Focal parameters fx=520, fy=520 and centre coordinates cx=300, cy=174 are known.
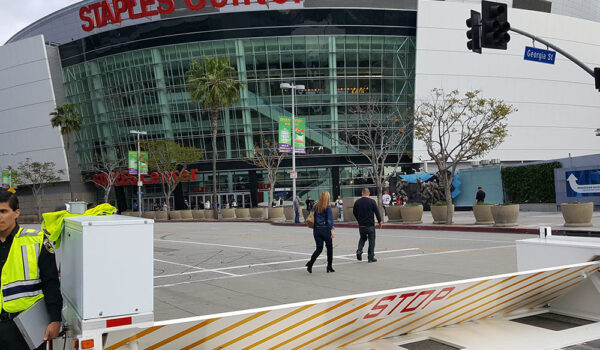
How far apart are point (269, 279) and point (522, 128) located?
55.8m

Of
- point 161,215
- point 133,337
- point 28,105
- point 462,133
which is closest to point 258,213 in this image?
point 161,215

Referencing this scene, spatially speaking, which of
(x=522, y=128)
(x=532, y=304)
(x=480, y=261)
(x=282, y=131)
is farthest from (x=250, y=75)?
(x=532, y=304)

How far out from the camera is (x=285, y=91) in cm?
5975

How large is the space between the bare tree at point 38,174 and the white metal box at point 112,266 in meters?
69.6

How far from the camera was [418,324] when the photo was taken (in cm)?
533

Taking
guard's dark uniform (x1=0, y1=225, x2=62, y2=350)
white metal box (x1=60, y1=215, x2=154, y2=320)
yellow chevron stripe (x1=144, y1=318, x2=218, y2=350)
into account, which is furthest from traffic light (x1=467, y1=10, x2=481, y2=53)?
guard's dark uniform (x1=0, y1=225, x2=62, y2=350)

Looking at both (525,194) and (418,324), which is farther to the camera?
(525,194)

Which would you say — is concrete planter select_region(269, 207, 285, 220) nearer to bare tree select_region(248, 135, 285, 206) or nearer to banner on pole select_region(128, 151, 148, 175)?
bare tree select_region(248, 135, 285, 206)

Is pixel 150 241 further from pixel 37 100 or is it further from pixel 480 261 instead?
pixel 37 100

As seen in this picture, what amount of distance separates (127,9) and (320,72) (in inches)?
920

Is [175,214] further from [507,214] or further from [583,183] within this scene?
[507,214]

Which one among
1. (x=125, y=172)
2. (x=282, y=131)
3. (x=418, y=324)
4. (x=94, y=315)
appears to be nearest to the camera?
(x=94, y=315)

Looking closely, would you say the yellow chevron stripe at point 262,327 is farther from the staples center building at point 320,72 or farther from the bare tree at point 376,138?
the staples center building at point 320,72

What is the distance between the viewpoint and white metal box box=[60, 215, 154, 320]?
3314 mm
